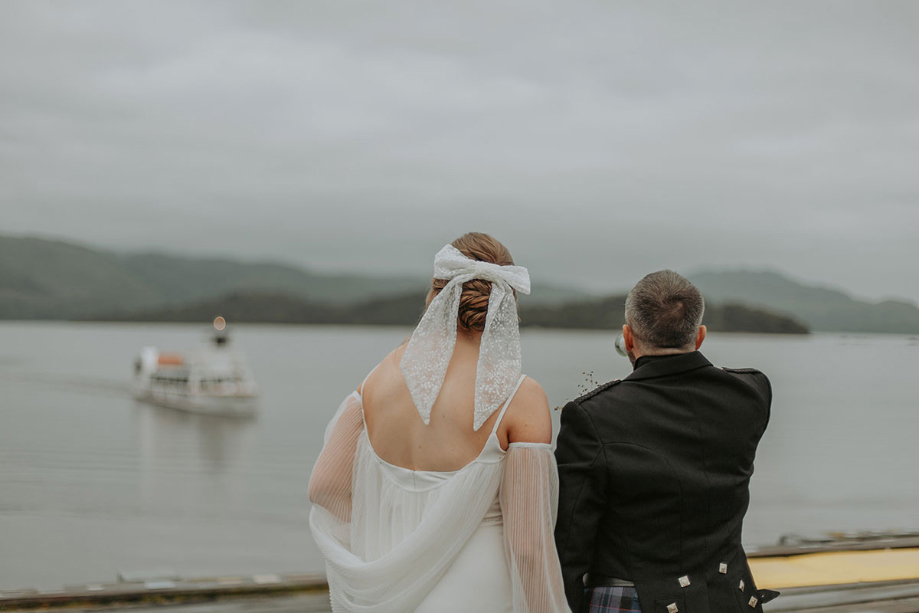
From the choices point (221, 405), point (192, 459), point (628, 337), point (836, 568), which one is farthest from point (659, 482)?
point (221, 405)

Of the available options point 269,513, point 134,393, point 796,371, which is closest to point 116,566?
point 269,513

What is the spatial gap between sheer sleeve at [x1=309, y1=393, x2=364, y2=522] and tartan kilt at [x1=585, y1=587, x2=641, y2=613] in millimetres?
619

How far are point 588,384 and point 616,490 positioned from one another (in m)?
0.51

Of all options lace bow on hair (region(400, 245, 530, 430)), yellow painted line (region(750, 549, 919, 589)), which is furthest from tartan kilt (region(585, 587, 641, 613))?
yellow painted line (region(750, 549, 919, 589))

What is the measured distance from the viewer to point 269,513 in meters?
20.6

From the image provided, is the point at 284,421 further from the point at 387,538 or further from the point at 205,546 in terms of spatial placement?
the point at 387,538

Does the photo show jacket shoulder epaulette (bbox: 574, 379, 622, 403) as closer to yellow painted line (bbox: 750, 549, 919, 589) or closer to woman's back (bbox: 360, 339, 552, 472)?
woman's back (bbox: 360, 339, 552, 472)

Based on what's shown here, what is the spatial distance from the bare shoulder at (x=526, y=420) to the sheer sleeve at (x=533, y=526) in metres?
0.02

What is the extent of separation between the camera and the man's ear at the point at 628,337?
65.2 inches

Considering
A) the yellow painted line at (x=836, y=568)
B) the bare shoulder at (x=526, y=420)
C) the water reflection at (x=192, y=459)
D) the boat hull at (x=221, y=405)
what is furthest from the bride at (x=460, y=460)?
the boat hull at (x=221, y=405)

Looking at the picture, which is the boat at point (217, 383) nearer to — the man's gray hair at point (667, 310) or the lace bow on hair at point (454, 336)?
the lace bow on hair at point (454, 336)

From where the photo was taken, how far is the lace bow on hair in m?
1.61

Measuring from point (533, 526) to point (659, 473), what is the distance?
0.28 m

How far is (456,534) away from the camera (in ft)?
5.36
